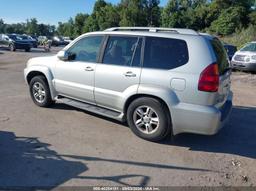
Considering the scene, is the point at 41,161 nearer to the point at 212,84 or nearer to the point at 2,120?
the point at 2,120

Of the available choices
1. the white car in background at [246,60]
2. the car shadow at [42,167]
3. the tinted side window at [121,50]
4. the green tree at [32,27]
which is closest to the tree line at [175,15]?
the green tree at [32,27]

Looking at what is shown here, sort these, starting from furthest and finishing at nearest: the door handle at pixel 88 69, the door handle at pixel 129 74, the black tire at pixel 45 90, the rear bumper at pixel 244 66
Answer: the rear bumper at pixel 244 66 < the black tire at pixel 45 90 < the door handle at pixel 88 69 < the door handle at pixel 129 74

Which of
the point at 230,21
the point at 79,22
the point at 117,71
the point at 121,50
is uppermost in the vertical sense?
the point at 79,22

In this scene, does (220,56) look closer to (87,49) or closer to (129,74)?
(129,74)

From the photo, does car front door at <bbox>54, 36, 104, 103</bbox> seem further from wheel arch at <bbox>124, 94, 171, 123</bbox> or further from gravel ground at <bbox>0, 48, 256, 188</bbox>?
wheel arch at <bbox>124, 94, 171, 123</bbox>

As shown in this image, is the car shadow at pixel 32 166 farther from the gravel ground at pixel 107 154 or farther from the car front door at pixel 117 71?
the car front door at pixel 117 71

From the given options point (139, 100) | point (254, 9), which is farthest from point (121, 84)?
point (254, 9)

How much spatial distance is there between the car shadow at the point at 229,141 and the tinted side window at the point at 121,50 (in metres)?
1.61

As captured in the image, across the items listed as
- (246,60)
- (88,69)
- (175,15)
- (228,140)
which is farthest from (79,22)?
(228,140)

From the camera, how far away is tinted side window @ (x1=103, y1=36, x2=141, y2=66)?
212 inches

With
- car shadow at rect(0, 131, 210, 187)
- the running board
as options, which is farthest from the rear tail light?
the running board

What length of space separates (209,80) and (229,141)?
4.71 feet

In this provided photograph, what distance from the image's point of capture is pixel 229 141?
5445mm

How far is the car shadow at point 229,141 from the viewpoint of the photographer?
16.6 feet
